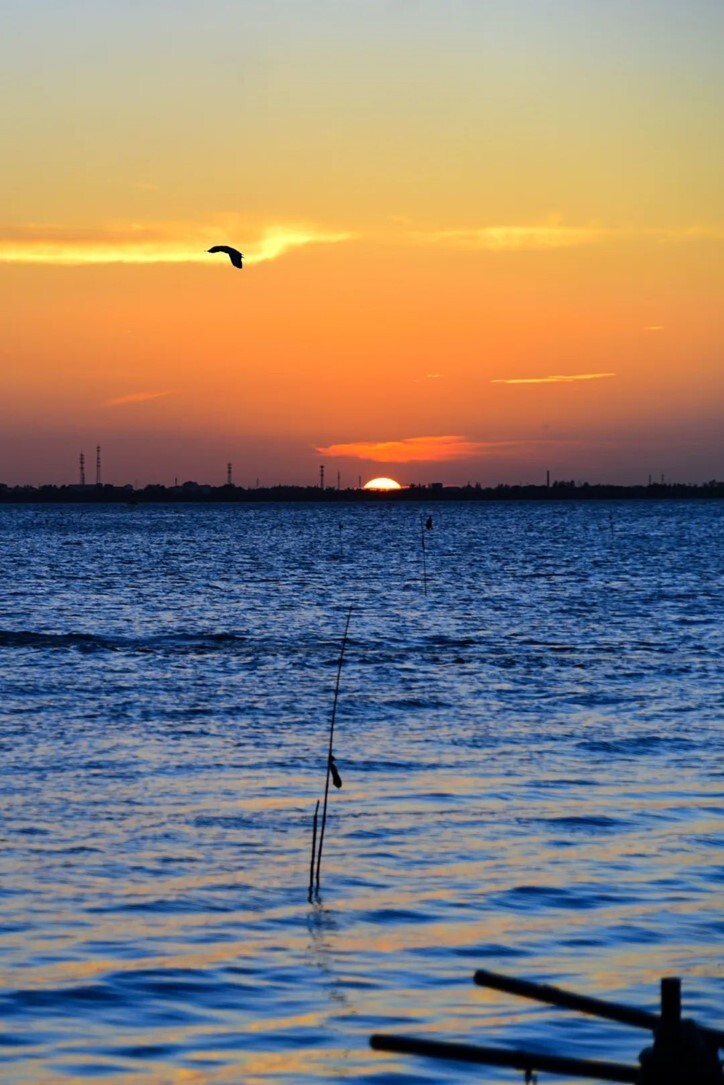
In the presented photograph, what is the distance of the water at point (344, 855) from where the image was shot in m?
10.7

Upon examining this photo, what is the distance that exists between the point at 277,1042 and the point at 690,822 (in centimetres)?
806

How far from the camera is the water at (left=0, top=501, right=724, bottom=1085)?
10672 mm

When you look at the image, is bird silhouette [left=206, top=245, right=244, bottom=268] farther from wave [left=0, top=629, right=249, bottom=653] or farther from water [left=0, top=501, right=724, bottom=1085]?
wave [left=0, top=629, right=249, bottom=653]

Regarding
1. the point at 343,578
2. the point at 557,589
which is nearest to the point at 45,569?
the point at 343,578

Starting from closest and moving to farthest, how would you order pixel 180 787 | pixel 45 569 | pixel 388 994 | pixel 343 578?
1. pixel 388 994
2. pixel 180 787
3. pixel 343 578
4. pixel 45 569

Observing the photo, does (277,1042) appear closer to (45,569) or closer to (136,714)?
(136,714)

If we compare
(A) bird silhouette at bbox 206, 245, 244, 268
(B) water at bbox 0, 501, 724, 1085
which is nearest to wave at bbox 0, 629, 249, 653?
(B) water at bbox 0, 501, 724, 1085

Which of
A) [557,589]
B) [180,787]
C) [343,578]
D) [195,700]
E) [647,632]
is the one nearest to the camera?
[180,787]

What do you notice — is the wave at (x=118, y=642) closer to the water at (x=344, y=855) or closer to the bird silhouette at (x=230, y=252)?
the water at (x=344, y=855)

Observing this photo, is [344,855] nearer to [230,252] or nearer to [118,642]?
[230,252]

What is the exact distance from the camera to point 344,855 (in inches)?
610

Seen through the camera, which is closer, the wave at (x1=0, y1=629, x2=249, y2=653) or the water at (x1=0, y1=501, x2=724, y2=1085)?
the water at (x1=0, y1=501, x2=724, y2=1085)

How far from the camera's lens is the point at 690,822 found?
671 inches

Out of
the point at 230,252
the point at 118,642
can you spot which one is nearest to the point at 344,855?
the point at 230,252
